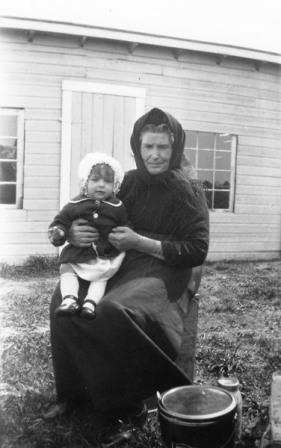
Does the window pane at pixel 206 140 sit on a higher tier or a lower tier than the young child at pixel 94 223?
higher

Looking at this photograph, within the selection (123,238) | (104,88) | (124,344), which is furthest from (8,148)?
(124,344)

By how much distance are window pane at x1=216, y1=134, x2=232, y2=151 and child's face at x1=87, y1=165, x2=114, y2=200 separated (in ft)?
18.5

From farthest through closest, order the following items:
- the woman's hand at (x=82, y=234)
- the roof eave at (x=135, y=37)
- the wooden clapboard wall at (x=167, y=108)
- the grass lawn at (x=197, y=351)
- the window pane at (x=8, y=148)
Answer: the window pane at (x=8, y=148)
the wooden clapboard wall at (x=167, y=108)
the roof eave at (x=135, y=37)
the woman's hand at (x=82, y=234)
the grass lawn at (x=197, y=351)

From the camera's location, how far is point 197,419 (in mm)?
A: 2020

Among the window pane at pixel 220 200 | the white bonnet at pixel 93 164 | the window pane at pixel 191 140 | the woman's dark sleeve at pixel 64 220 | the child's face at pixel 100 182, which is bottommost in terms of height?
the window pane at pixel 220 200

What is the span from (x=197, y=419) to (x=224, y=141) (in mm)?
6631

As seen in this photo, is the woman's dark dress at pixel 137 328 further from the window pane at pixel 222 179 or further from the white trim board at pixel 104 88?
the window pane at pixel 222 179

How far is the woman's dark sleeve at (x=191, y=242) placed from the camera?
2633mm

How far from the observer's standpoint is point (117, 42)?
278 inches

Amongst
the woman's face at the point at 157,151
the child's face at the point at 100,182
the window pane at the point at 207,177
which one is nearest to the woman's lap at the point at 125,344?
the child's face at the point at 100,182

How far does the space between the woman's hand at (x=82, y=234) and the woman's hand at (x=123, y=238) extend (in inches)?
3.7

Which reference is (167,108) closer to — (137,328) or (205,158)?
(205,158)

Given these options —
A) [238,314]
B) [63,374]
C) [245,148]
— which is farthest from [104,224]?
[245,148]

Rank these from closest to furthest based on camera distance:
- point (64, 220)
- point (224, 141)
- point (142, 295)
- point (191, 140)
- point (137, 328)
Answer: point (137, 328) → point (142, 295) → point (64, 220) → point (191, 140) → point (224, 141)
